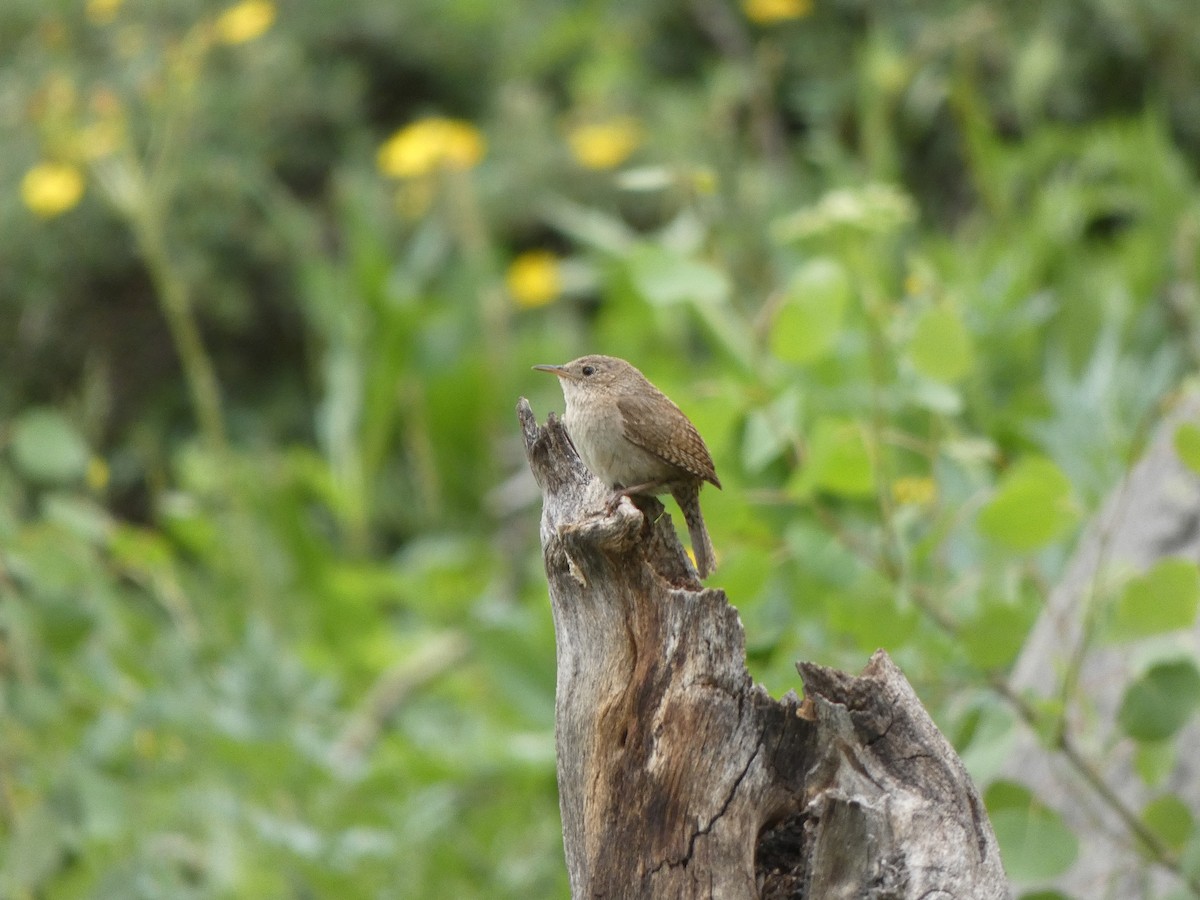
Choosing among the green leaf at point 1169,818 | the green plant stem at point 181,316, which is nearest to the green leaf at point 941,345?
the green leaf at point 1169,818

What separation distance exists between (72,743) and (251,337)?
16.9ft

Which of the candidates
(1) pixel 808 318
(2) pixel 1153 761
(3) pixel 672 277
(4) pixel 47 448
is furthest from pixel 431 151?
(2) pixel 1153 761

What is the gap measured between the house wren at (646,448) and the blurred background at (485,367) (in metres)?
0.12

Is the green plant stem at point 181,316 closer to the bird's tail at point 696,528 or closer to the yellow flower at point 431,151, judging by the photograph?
the yellow flower at point 431,151

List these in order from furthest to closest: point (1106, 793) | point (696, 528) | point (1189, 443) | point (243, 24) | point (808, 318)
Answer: point (243, 24) < point (808, 318) < point (696, 528) < point (1106, 793) < point (1189, 443)

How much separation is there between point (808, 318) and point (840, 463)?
34cm

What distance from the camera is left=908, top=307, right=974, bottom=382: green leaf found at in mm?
3391

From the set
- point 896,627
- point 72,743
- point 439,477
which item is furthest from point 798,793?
point 439,477

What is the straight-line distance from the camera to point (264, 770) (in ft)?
15.4

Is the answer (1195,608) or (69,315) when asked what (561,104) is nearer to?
(69,315)

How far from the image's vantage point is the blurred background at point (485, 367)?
149 inches

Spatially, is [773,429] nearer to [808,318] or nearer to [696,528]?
[808,318]

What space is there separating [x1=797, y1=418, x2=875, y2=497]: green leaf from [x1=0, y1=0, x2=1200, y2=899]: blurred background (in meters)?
0.02

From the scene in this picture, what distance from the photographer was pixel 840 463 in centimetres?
361
